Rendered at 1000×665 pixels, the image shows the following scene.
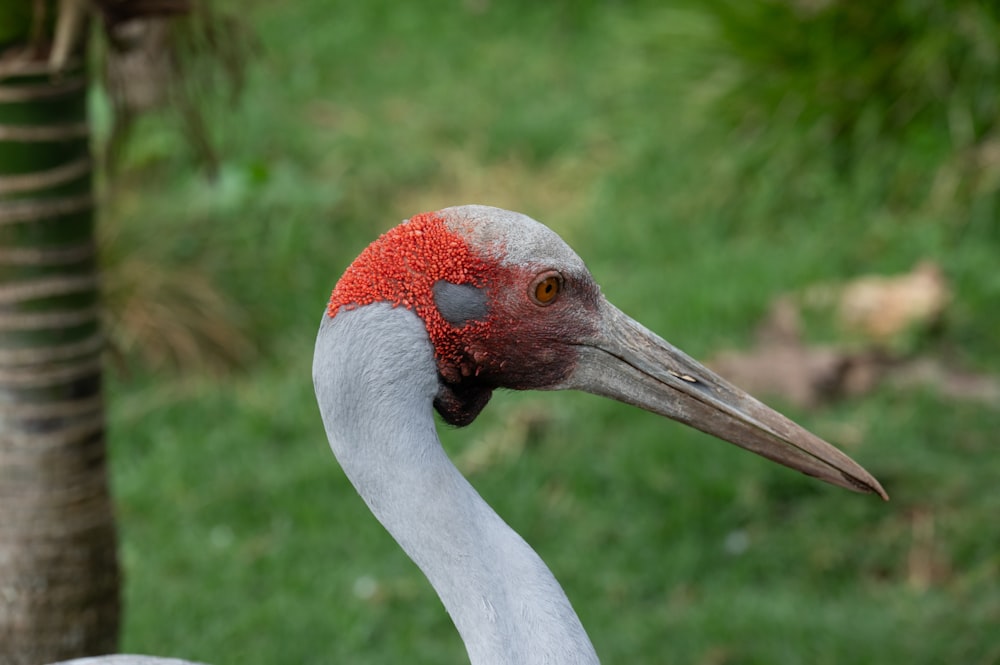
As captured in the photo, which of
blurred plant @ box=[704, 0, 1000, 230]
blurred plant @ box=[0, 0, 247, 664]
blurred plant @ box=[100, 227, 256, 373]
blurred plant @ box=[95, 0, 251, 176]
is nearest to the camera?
blurred plant @ box=[0, 0, 247, 664]

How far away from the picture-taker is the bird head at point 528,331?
7.61 ft

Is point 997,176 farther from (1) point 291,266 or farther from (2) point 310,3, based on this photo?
(2) point 310,3

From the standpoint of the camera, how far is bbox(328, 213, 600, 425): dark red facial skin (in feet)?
7.59

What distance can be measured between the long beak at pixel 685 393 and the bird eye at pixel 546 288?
0.41 ft

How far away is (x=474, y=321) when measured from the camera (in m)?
2.36

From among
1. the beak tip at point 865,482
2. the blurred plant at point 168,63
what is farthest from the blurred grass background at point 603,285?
the beak tip at point 865,482

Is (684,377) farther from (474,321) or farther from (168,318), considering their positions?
(168,318)

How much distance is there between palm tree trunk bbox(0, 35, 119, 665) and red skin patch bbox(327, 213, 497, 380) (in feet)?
4.17

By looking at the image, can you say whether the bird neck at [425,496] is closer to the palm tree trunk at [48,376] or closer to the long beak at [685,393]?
the long beak at [685,393]

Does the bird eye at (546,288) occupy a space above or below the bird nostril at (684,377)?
above

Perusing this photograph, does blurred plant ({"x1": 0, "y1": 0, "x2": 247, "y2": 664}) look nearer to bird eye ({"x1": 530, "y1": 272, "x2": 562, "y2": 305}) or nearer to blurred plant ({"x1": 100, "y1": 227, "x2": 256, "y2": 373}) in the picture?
bird eye ({"x1": 530, "y1": 272, "x2": 562, "y2": 305})

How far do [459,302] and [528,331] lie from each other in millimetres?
143

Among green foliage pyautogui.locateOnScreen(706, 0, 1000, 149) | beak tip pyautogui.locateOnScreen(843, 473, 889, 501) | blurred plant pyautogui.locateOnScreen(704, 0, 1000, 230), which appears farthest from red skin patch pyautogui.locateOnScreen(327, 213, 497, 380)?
green foliage pyautogui.locateOnScreen(706, 0, 1000, 149)

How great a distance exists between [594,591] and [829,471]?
7.34 ft
